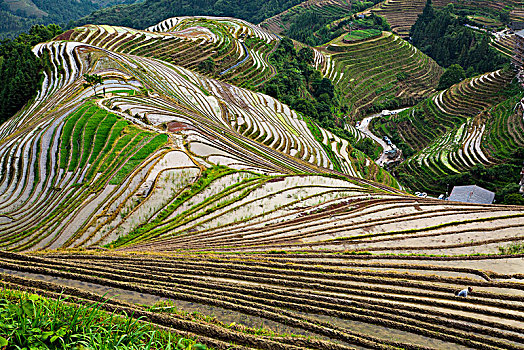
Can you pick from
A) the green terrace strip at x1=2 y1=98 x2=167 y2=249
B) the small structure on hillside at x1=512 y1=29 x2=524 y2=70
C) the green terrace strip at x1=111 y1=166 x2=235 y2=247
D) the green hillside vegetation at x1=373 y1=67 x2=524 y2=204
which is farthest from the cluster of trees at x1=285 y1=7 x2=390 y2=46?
the green terrace strip at x1=111 y1=166 x2=235 y2=247

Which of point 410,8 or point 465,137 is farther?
point 410,8

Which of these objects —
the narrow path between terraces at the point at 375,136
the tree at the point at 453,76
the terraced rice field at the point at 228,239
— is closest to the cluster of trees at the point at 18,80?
the terraced rice field at the point at 228,239

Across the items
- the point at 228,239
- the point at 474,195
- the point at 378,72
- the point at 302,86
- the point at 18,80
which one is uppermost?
the point at 378,72

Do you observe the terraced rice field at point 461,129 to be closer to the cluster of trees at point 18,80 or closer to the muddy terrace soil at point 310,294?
the muddy terrace soil at point 310,294

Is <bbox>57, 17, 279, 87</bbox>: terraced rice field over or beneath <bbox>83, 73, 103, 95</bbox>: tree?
over

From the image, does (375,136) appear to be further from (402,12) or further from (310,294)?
(402,12)

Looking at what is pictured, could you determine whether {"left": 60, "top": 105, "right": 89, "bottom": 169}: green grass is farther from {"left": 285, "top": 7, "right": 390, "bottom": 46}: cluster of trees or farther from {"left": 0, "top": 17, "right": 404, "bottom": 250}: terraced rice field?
{"left": 285, "top": 7, "right": 390, "bottom": 46}: cluster of trees

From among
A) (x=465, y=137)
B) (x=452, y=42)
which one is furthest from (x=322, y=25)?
(x=465, y=137)
